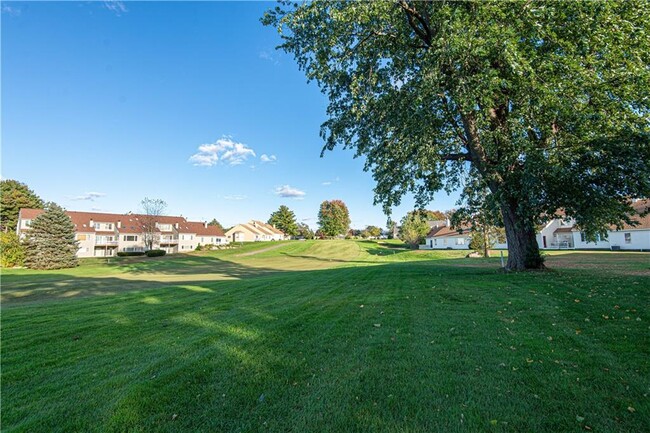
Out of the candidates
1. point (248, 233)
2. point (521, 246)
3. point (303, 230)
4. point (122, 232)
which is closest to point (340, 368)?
point (521, 246)

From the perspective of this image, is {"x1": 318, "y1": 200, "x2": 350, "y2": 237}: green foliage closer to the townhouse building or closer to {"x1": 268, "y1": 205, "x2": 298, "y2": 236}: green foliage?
{"x1": 268, "y1": 205, "x2": 298, "y2": 236}: green foliage

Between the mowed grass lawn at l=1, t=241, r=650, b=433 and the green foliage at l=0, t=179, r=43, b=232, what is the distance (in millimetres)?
70739

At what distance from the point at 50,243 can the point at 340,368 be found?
42.2 meters

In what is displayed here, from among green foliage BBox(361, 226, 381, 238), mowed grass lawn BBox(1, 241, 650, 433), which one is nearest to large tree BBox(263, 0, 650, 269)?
mowed grass lawn BBox(1, 241, 650, 433)

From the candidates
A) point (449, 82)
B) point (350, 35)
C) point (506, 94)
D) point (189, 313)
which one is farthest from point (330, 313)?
point (506, 94)

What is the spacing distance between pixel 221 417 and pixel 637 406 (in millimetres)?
4052

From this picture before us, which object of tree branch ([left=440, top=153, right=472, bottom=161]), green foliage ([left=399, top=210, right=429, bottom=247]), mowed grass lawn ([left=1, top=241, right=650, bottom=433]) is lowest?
mowed grass lawn ([left=1, top=241, right=650, bottom=433])

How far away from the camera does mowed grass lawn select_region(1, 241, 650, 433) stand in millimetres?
2965

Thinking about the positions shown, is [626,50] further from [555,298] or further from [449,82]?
[555,298]

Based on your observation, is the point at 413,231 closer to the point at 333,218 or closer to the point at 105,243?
the point at 333,218

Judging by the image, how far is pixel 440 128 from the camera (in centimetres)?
1425

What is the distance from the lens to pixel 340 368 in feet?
13.3

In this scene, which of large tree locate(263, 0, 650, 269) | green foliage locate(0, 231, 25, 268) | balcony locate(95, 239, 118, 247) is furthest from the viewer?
balcony locate(95, 239, 118, 247)

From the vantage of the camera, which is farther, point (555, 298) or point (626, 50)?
point (626, 50)
